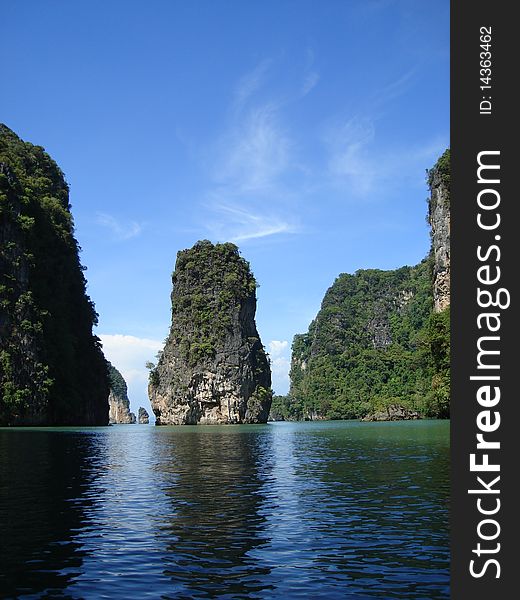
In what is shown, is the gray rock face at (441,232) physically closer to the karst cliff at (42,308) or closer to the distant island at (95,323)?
the distant island at (95,323)

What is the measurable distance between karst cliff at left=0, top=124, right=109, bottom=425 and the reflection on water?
55205 millimetres

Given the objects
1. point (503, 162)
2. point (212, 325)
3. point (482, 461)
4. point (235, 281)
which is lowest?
point (482, 461)

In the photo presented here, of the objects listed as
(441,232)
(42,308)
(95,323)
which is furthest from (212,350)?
(441,232)

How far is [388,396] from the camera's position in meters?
168

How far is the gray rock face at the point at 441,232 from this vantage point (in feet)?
302

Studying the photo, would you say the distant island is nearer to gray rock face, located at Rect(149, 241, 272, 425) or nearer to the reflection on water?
gray rock face, located at Rect(149, 241, 272, 425)

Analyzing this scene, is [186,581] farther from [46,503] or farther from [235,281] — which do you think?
[235,281]

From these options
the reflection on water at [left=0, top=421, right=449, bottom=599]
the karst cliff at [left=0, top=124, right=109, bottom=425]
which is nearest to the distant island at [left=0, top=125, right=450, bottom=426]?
the karst cliff at [left=0, top=124, right=109, bottom=425]

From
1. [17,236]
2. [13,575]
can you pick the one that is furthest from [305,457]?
[17,236]

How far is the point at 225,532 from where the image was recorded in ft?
48.0

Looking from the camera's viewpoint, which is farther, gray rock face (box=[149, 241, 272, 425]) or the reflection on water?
gray rock face (box=[149, 241, 272, 425])

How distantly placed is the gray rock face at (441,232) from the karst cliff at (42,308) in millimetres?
53886

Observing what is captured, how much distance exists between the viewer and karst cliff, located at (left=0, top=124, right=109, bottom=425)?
259 ft

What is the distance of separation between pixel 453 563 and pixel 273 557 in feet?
15.8
